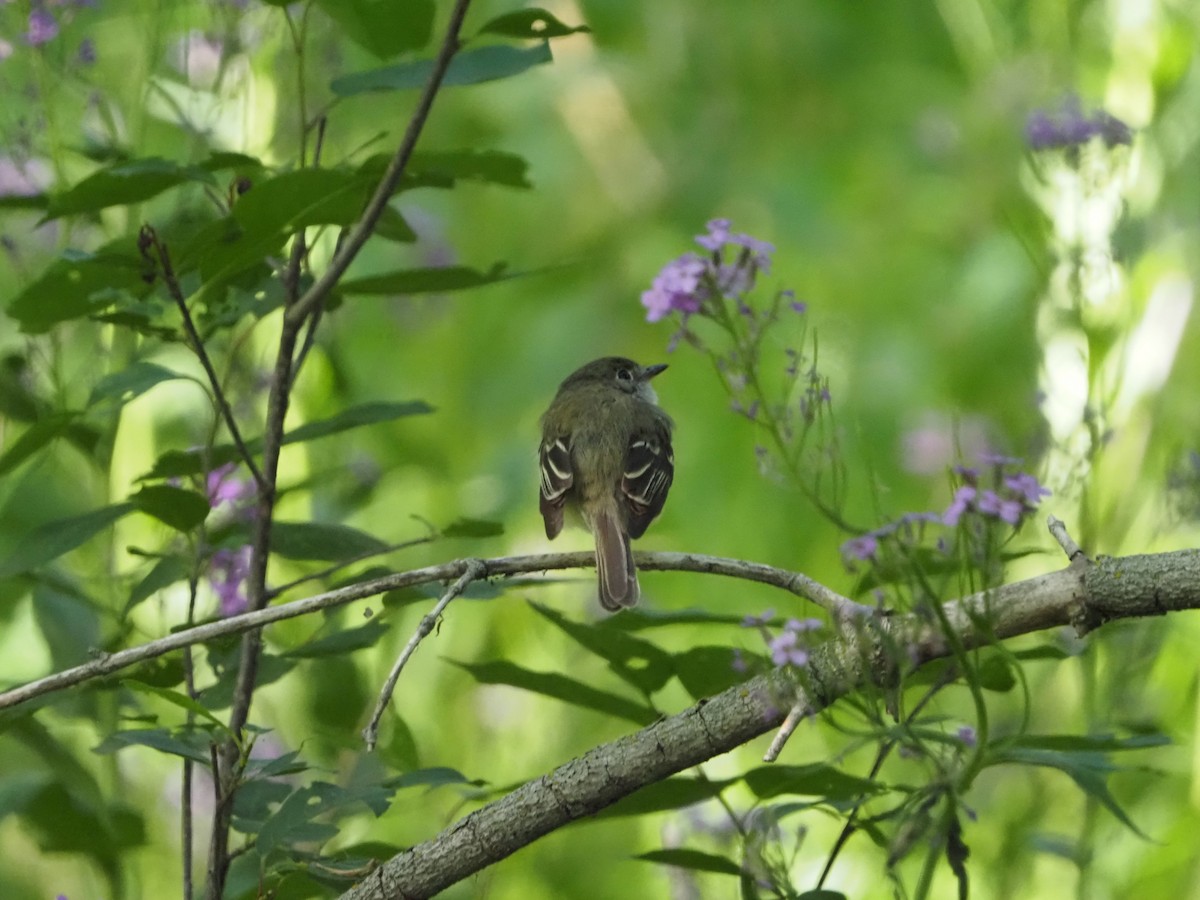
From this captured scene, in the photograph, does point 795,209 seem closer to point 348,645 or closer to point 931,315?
point 931,315

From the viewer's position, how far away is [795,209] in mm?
4801

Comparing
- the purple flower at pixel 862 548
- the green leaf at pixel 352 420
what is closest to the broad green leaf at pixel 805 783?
the purple flower at pixel 862 548

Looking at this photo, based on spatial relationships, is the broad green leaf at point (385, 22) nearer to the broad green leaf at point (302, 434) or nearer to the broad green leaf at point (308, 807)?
the broad green leaf at point (302, 434)

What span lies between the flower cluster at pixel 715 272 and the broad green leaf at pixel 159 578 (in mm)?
846

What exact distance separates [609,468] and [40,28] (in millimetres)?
1805

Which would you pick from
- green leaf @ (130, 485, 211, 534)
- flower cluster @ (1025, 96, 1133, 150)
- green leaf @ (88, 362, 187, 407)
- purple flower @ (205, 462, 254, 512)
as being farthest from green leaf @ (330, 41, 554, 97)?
flower cluster @ (1025, 96, 1133, 150)

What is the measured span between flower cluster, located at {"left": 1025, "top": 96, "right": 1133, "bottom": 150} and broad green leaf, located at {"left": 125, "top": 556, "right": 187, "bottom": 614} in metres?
2.33

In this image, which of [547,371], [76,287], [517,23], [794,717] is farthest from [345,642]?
[547,371]

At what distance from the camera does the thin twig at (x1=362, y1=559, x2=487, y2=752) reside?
1646 millimetres

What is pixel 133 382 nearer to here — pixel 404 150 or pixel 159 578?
pixel 159 578

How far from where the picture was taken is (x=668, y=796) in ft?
6.42

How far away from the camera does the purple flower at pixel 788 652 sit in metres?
1.55

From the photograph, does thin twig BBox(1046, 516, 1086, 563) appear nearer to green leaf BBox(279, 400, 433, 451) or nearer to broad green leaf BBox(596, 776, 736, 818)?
broad green leaf BBox(596, 776, 736, 818)

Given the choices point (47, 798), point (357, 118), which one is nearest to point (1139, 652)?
point (47, 798)
